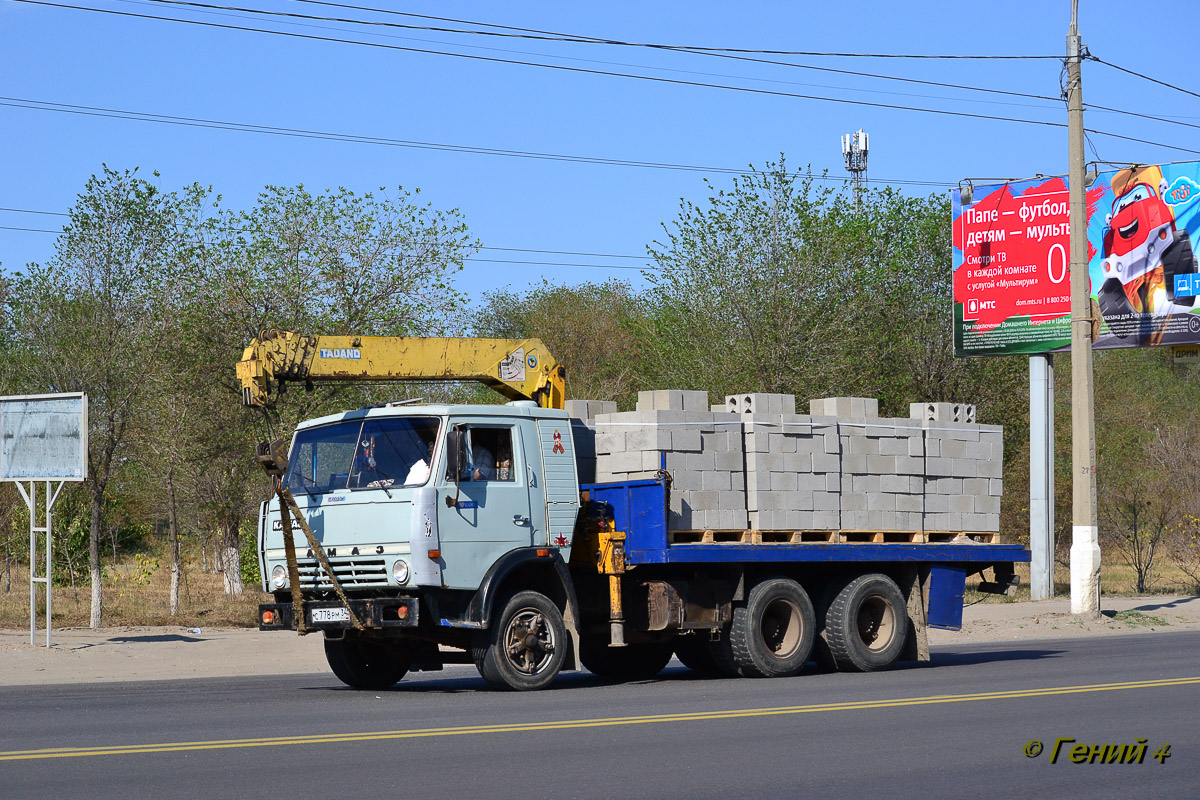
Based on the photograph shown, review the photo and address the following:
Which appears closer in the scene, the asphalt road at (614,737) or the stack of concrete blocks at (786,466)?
the asphalt road at (614,737)

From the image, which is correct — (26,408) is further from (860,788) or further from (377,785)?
(860,788)

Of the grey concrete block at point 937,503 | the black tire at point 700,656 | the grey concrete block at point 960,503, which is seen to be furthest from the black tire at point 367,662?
the grey concrete block at point 960,503

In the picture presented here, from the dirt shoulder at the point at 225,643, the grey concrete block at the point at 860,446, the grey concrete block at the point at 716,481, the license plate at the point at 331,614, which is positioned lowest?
the dirt shoulder at the point at 225,643

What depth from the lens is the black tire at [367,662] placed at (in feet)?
47.0

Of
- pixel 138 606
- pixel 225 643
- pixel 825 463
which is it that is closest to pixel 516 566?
pixel 825 463

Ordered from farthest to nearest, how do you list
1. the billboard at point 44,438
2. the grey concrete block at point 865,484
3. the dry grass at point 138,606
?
1. the dry grass at point 138,606
2. the billboard at point 44,438
3. the grey concrete block at point 865,484

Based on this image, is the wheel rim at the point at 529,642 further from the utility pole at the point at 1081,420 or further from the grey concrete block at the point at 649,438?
the utility pole at the point at 1081,420

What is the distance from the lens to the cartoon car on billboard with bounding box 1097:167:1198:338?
26531 mm

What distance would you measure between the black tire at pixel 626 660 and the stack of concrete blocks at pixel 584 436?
2044 millimetres

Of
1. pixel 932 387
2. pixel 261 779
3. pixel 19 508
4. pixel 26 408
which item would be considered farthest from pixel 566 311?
pixel 261 779

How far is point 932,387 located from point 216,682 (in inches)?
959

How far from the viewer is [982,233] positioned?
28875mm

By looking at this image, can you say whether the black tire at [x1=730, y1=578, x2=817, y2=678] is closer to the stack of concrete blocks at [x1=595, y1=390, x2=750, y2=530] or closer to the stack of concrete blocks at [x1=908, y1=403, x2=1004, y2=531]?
the stack of concrete blocks at [x1=595, y1=390, x2=750, y2=530]

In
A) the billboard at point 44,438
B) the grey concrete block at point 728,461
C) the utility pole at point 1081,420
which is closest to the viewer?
the grey concrete block at point 728,461
